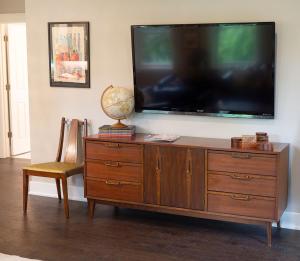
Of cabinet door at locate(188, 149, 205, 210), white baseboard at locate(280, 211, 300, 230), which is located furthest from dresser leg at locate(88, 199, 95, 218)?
white baseboard at locate(280, 211, 300, 230)

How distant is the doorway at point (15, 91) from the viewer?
7.50 metres

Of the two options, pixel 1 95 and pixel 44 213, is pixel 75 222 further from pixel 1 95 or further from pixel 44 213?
pixel 1 95

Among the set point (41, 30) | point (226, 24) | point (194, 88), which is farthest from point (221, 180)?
point (41, 30)

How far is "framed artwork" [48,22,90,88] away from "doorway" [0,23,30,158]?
2461 mm

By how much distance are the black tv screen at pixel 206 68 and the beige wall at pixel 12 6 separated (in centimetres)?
275

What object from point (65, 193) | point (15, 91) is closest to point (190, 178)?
point (65, 193)

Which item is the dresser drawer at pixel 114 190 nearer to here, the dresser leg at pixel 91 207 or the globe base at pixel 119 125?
the dresser leg at pixel 91 207

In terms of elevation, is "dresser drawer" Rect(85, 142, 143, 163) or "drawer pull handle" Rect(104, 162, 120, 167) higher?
"dresser drawer" Rect(85, 142, 143, 163)

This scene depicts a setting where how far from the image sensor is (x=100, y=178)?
4633 mm

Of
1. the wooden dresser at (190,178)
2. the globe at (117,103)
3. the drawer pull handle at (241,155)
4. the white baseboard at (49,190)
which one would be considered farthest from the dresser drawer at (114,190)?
the drawer pull handle at (241,155)

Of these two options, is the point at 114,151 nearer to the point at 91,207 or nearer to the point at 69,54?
the point at 91,207

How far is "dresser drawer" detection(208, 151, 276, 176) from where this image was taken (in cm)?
396

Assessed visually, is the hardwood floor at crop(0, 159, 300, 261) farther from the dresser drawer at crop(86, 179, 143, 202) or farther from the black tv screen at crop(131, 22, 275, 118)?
the black tv screen at crop(131, 22, 275, 118)

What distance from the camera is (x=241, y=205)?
13.5 feet
